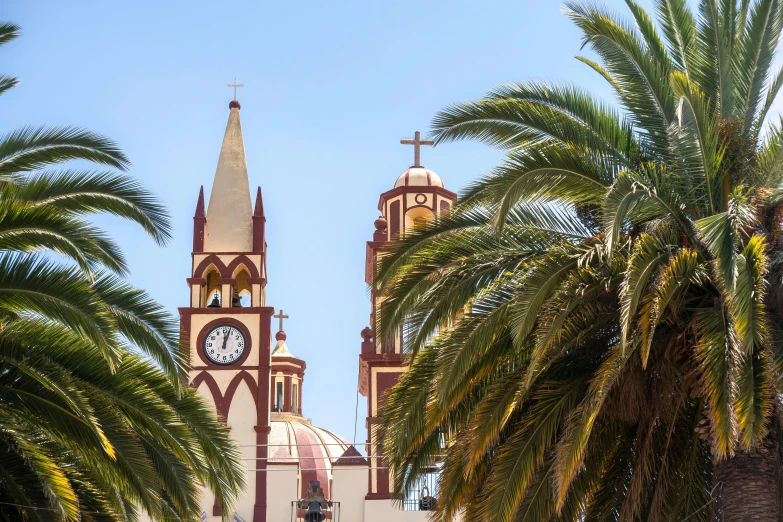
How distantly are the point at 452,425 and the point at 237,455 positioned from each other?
2.80 metres

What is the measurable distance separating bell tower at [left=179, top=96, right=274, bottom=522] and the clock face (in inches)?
1.0

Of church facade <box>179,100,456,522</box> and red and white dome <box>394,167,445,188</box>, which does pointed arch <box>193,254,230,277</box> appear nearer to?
church facade <box>179,100,456,522</box>

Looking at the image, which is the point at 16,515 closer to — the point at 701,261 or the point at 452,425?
the point at 452,425

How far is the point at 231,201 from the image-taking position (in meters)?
44.0

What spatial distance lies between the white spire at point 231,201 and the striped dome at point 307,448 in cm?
1079

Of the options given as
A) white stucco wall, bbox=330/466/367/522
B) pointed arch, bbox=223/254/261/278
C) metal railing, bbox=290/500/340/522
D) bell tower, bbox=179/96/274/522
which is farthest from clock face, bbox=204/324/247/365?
metal railing, bbox=290/500/340/522

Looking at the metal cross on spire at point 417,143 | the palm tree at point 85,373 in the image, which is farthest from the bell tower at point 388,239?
Answer: the palm tree at point 85,373

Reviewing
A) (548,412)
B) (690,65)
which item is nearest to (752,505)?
(548,412)

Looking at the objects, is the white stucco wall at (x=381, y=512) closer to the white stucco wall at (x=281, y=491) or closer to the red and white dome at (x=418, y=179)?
the white stucco wall at (x=281, y=491)

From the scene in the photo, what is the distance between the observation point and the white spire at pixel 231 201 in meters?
43.2

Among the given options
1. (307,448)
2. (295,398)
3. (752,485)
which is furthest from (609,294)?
(295,398)

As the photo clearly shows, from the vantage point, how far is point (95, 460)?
63.6 feet

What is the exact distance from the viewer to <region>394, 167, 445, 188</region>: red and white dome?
43438 mm

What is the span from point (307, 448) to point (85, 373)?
36.5 m
